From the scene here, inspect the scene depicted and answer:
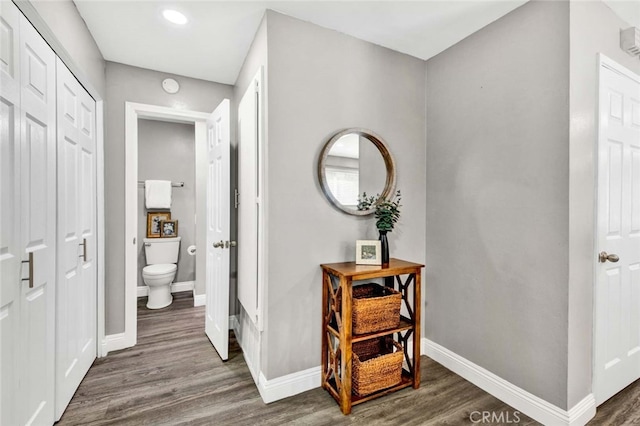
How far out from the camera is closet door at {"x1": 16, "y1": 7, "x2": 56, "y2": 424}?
1.35 m

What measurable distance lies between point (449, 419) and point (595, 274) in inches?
47.8

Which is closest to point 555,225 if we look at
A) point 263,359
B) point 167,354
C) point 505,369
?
point 505,369

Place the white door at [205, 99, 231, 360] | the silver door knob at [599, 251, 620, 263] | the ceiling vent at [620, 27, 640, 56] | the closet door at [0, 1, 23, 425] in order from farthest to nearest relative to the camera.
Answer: the white door at [205, 99, 231, 360] → the ceiling vent at [620, 27, 640, 56] → the silver door knob at [599, 251, 620, 263] → the closet door at [0, 1, 23, 425]

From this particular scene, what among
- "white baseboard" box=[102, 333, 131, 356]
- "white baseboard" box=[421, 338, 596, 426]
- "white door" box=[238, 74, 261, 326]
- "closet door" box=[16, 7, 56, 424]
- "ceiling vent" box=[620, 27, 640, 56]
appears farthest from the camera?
"white baseboard" box=[102, 333, 131, 356]

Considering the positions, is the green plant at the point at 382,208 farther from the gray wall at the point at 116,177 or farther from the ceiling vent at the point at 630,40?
the gray wall at the point at 116,177

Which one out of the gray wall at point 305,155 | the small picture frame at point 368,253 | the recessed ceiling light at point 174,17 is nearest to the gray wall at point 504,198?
the gray wall at point 305,155

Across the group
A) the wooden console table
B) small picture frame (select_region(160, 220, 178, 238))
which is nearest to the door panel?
the wooden console table

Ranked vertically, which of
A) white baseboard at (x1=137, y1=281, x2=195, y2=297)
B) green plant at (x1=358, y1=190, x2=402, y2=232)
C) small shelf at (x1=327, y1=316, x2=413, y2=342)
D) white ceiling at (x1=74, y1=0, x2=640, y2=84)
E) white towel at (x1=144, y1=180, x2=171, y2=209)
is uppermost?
white ceiling at (x1=74, y1=0, x2=640, y2=84)

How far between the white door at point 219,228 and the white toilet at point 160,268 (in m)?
1.13

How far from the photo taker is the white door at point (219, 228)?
239 cm

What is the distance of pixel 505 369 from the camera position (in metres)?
1.91

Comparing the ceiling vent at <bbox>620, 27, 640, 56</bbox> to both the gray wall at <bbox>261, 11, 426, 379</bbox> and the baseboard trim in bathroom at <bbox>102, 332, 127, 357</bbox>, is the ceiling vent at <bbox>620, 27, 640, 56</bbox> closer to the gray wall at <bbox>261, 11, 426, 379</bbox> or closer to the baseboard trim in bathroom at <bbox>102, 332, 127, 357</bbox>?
the gray wall at <bbox>261, 11, 426, 379</bbox>

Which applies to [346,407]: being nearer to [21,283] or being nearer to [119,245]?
[21,283]

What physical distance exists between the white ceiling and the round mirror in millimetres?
743
